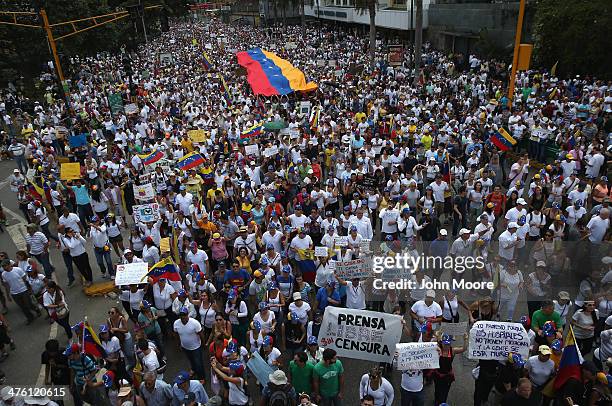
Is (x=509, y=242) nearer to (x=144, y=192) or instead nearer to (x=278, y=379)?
(x=278, y=379)

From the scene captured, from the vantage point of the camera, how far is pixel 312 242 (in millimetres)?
9312

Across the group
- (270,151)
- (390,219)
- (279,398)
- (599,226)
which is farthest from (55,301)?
(599,226)

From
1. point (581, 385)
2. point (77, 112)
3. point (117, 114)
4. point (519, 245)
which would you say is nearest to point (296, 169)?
point (519, 245)

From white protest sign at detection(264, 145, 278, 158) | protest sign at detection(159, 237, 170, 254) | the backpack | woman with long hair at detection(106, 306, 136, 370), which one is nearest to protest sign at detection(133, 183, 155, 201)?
protest sign at detection(159, 237, 170, 254)

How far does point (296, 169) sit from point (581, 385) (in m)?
8.48

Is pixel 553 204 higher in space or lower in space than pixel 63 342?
higher

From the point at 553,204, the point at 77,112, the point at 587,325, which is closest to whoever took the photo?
the point at 587,325

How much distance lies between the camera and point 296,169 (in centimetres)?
1274

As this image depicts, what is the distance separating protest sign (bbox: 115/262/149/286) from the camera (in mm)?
7867

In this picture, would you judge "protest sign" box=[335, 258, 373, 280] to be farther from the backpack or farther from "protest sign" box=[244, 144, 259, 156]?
"protest sign" box=[244, 144, 259, 156]

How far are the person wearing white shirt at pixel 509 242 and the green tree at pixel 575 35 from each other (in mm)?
16693

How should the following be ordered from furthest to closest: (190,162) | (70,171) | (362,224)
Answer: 1. (190,162)
2. (70,171)
3. (362,224)

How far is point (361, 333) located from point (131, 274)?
398cm

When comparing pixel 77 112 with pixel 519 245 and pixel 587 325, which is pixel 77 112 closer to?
pixel 519 245
